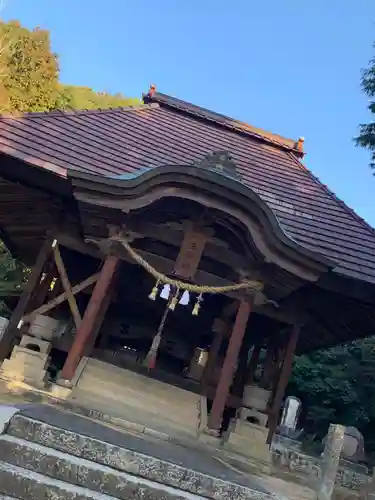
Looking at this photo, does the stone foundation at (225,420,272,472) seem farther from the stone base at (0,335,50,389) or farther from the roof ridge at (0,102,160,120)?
the roof ridge at (0,102,160,120)

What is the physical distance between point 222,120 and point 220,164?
4.83 meters

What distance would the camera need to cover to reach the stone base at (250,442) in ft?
22.0

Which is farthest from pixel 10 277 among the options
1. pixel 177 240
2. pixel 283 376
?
pixel 283 376

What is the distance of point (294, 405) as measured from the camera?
11617 mm

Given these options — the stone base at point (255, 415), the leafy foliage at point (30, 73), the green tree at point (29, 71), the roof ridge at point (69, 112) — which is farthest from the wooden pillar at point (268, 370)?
the green tree at point (29, 71)

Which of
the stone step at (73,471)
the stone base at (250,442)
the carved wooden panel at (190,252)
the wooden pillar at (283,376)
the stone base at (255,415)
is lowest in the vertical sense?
the stone step at (73,471)

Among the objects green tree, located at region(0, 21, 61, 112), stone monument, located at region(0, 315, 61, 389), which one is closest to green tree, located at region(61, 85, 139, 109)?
green tree, located at region(0, 21, 61, 112)

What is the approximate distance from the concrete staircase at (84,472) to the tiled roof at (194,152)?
3.96m

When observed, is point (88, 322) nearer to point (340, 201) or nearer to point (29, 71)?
point (340, 201)

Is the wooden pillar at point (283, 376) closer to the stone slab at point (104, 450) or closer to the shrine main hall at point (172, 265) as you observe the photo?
the shrine main hall at point (172, 265)

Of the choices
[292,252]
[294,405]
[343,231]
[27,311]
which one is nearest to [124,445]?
[292,252]

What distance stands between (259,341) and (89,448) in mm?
6373

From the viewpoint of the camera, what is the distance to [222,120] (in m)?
11.4

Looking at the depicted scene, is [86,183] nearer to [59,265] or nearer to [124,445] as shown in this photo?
[59,265]
